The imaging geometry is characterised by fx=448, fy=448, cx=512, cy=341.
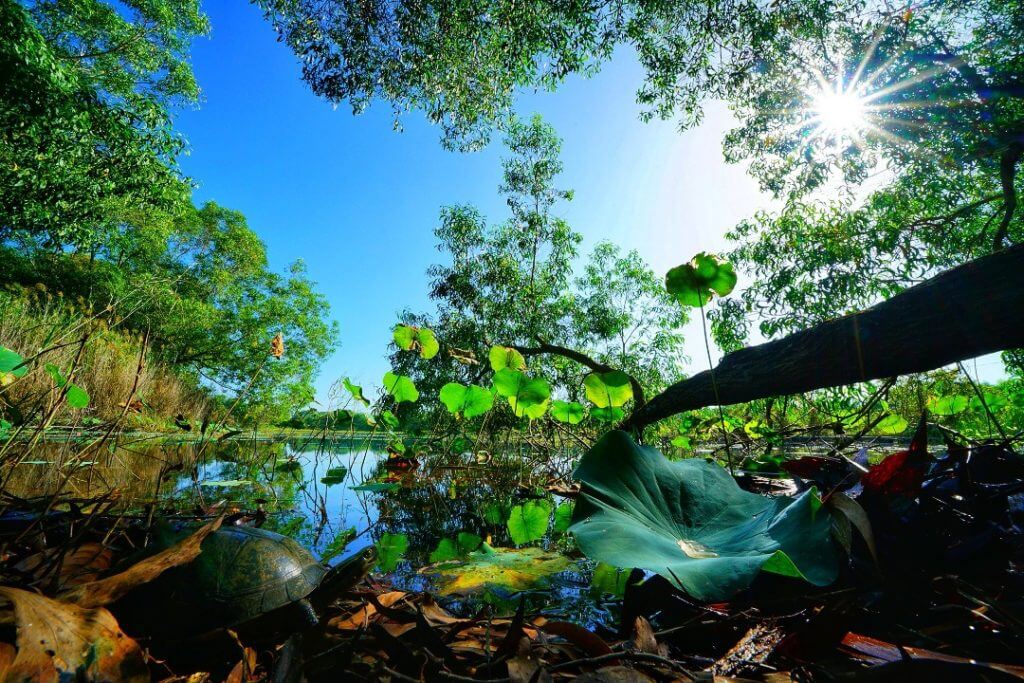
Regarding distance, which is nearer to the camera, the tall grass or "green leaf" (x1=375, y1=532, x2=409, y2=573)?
"green leaf" (x1=375, y1=532, x2=409, y2=573)

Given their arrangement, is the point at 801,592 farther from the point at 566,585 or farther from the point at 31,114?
the point at 31,114

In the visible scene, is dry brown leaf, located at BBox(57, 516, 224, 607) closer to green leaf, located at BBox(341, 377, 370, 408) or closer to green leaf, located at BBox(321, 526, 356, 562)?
green leaf, located at BBox(321, 526, 356, 562)

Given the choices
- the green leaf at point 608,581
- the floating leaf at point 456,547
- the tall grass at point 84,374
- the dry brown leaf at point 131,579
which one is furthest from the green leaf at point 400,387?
the dry brown leaf at point 131,579

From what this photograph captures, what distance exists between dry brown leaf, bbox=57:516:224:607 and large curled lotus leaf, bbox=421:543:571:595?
0.53 m

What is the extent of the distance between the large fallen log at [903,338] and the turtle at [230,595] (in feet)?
4.60

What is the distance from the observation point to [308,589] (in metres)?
0.84

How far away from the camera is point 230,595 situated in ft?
2.53

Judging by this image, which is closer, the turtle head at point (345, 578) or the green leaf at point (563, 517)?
the turtle head at point (345, 578)

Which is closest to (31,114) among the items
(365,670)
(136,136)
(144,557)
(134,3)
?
(136,136)

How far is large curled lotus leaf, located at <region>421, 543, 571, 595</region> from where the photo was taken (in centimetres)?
107

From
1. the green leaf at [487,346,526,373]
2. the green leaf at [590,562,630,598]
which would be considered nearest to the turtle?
the green leaf at [590,562,630,598]

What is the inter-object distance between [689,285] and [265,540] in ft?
4.85

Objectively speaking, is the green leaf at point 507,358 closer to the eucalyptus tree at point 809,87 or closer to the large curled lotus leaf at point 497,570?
the large curled lotus leaf at point 497,570

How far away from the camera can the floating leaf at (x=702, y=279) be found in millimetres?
1554
